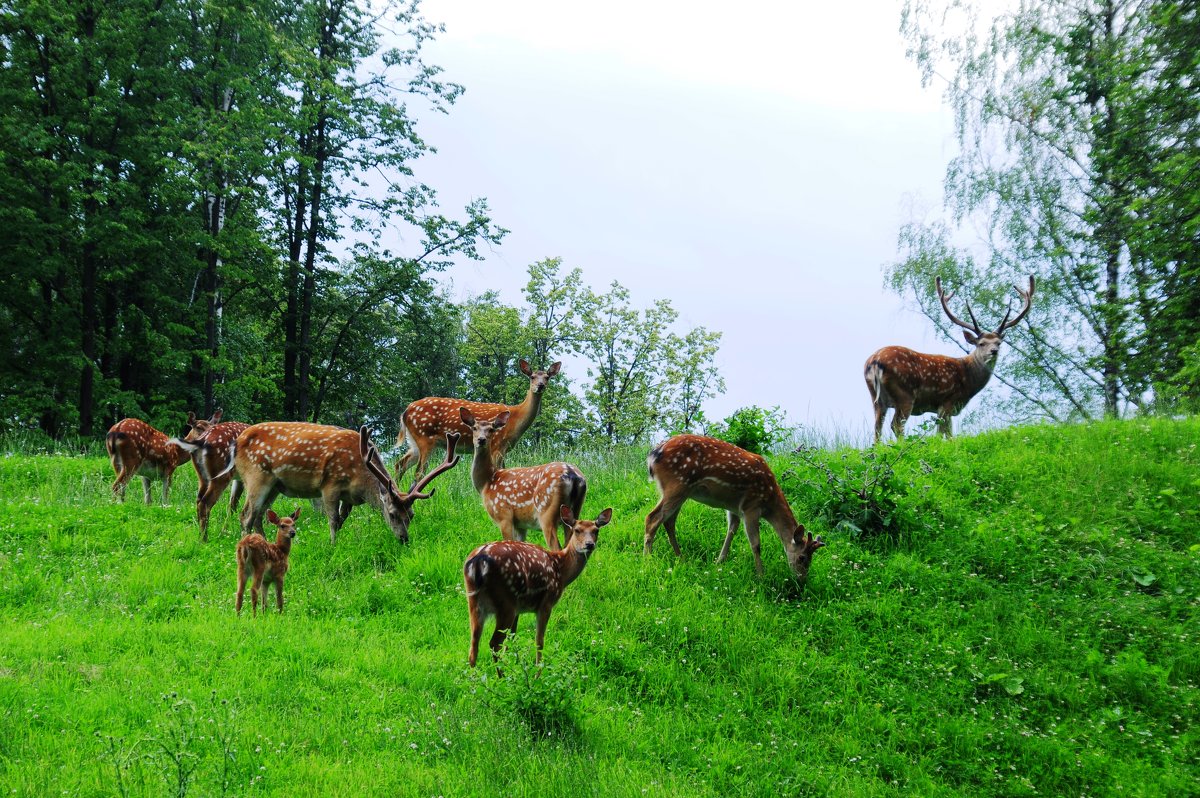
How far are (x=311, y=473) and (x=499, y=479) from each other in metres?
2.96

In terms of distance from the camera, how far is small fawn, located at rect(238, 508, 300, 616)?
8.59 m

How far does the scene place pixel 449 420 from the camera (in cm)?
Answer: 1352

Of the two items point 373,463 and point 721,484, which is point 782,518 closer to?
point 721,484

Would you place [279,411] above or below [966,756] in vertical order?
above

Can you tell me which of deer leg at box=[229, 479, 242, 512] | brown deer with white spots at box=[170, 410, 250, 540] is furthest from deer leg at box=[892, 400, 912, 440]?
deer leg at box=[229, 479, 242, 512]

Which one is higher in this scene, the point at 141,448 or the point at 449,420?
the point at 449,420

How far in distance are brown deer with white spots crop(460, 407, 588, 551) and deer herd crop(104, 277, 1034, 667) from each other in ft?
0.05

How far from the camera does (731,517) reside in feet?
34.1

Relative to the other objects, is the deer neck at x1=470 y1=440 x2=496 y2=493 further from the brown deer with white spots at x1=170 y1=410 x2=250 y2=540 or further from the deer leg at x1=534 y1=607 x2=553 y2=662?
the brown deer with white spots at x1=170 y1=410 x2=250 y2=540

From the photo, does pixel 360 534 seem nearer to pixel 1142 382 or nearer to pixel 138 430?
pixel 138 430

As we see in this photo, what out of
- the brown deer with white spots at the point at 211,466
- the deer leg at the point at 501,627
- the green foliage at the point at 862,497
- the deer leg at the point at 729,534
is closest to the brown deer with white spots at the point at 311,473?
the brown deer with white spots at the point at 211,466

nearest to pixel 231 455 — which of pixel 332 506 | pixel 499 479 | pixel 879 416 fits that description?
pixel 332 506

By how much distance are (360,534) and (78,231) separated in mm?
18188

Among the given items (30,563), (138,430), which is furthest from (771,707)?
(138,430)
